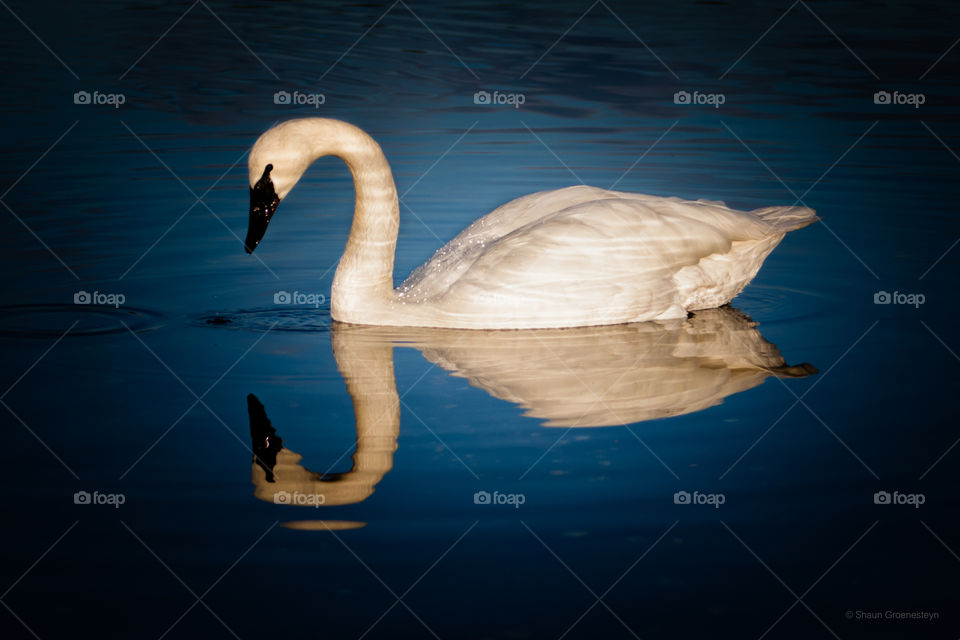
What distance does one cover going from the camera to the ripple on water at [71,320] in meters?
8.09

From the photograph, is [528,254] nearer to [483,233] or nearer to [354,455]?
[483,233]

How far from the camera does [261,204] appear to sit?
7848mm

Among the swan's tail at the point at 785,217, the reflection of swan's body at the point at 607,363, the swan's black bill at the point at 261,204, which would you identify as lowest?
the reflection of swan's body at the point at 607,363

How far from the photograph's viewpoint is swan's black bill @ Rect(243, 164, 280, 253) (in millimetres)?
7793

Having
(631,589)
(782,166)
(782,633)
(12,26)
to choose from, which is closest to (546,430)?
(631,589)

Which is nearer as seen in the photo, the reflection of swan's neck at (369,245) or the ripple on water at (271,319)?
the reflection of swan's neck at (369,245)

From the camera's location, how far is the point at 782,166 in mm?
13383

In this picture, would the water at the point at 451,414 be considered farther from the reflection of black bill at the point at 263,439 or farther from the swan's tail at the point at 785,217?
the swan's tail at the point at 785,217

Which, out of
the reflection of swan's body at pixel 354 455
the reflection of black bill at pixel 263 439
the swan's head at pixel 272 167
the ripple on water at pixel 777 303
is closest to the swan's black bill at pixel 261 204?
the swan's head at pixel 272 167

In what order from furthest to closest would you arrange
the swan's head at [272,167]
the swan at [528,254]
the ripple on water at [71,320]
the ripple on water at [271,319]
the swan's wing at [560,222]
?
the ripple on water at [271,319] < the swan's wing at [560,222] < the ripple on water at [71,320] < the swan at [528,254] < the swan's head at [272,167]

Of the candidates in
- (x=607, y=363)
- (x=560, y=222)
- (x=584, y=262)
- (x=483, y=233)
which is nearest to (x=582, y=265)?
(x=584, y=262)

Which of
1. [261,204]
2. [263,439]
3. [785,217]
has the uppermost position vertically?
[785,217]

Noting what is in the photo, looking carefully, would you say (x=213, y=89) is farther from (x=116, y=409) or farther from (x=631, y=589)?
(x=631, y=589)

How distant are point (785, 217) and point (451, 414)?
11.6 feet
